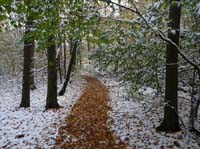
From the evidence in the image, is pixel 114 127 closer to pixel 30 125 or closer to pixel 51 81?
pixel 30 125

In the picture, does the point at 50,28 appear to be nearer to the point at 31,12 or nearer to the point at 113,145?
the point at 31,12

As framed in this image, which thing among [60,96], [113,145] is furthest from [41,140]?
[60,96]

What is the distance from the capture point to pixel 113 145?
762cm

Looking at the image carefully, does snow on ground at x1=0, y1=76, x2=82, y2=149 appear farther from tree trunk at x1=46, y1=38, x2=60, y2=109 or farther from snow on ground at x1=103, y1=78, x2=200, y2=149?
snow on ground at x1=103, y1=78, x2=200, y2=149

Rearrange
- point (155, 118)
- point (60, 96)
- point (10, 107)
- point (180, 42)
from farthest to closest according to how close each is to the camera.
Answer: point (60, 96) → point (10, 107) → point (155, 118) → point (180, 42)

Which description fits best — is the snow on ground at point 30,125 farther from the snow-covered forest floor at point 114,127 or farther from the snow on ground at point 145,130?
the snow on ground at point 145,130

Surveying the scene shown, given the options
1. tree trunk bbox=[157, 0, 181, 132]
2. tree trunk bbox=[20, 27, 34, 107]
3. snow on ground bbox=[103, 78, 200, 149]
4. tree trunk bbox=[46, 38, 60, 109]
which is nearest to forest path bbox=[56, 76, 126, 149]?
snow on ground bbox=[103, 78, 200, 149]

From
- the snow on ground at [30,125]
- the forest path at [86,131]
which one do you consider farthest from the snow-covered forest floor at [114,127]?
the forest path at [86,131]

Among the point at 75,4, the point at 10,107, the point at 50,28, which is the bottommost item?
the point at 10,107

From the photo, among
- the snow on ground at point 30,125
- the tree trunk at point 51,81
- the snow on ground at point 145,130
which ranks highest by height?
A: the tree trunk at point 51,81

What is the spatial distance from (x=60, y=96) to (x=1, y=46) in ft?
70.2

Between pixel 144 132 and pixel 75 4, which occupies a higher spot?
pixel 75 4

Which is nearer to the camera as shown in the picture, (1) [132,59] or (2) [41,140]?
(2) [41,140]

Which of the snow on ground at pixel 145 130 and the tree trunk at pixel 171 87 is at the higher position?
the tree trunk at pixel 171 87
